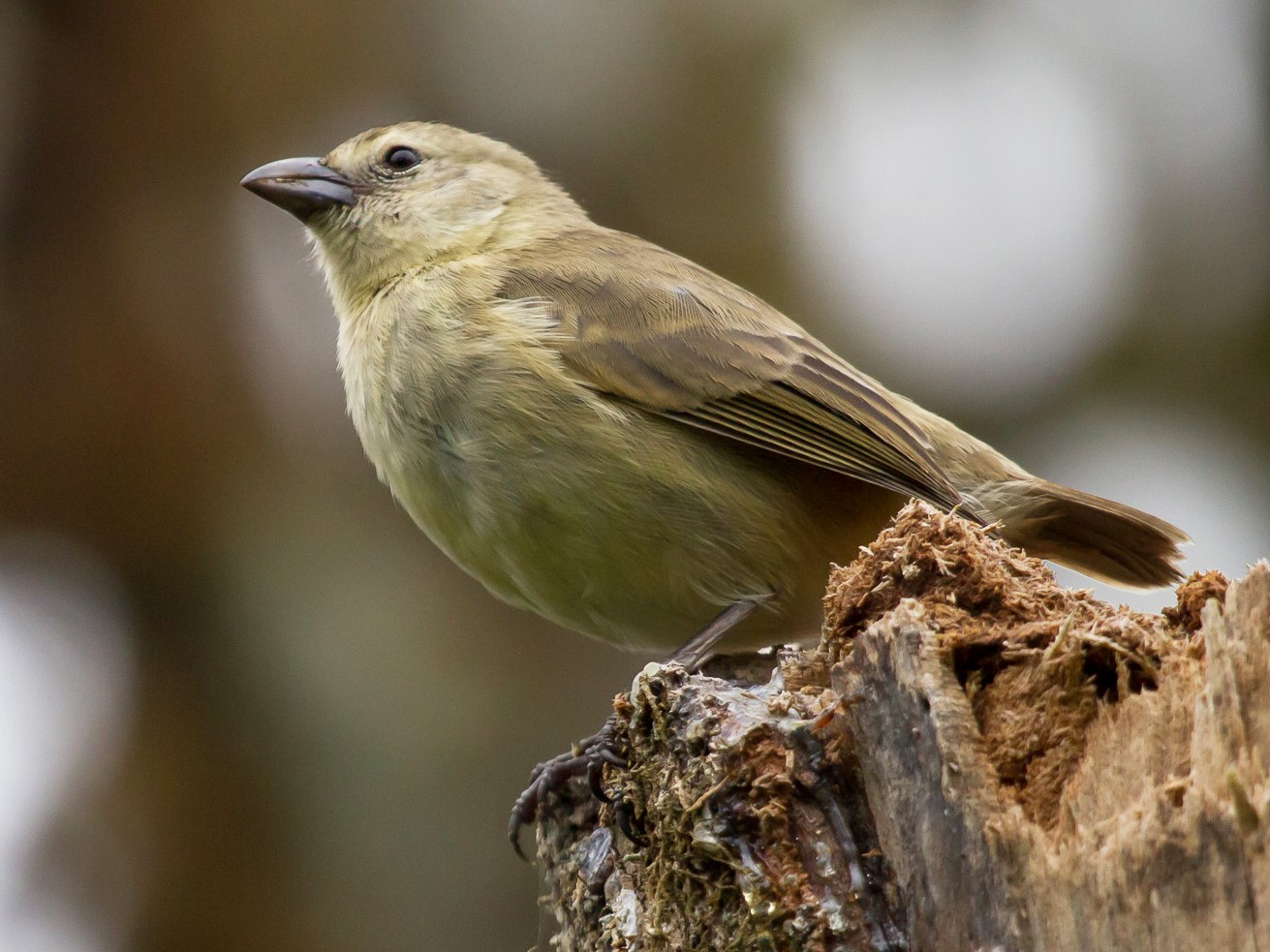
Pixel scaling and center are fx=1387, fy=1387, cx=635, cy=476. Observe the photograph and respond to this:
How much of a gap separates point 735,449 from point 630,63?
2228 mm

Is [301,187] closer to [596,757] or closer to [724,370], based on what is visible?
[724,370]

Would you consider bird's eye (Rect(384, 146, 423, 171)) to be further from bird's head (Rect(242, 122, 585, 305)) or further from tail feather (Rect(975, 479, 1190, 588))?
tail feather (Rect(975, 479, 1190, 588))

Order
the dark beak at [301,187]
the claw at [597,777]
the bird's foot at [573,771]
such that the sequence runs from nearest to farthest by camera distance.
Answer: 1. the bird's foot at [573,771]
2. the claw at [597,777]
3. the dark beak at [301,187]

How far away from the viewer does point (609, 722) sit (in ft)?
11.0

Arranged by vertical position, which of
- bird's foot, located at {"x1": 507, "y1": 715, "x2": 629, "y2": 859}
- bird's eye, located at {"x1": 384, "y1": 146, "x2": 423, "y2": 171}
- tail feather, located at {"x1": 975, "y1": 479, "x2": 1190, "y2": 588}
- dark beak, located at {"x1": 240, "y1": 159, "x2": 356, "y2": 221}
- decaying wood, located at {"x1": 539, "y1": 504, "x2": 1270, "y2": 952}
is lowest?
bird's foot, located at {"x1": 507, "y1": 715, "x2": 629, "y2": 859}

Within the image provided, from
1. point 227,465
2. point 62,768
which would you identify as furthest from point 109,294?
point 62,768

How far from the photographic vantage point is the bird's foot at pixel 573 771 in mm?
3312

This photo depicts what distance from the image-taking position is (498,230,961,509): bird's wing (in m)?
4.14

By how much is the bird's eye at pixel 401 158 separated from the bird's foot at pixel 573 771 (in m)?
2.54

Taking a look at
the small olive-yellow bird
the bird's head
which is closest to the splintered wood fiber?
the small olive-yellow bird

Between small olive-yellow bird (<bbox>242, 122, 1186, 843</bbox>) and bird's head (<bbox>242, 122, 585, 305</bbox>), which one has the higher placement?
bird's head (<bbox>242, 122, 585, 305</bbox>)

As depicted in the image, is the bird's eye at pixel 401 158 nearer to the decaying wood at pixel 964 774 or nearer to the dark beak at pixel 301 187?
the dark beak at pixel 301 187

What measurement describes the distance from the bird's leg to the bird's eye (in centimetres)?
230

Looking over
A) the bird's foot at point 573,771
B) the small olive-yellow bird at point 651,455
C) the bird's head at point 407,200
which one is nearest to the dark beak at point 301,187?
the bird's head at point 407,200
